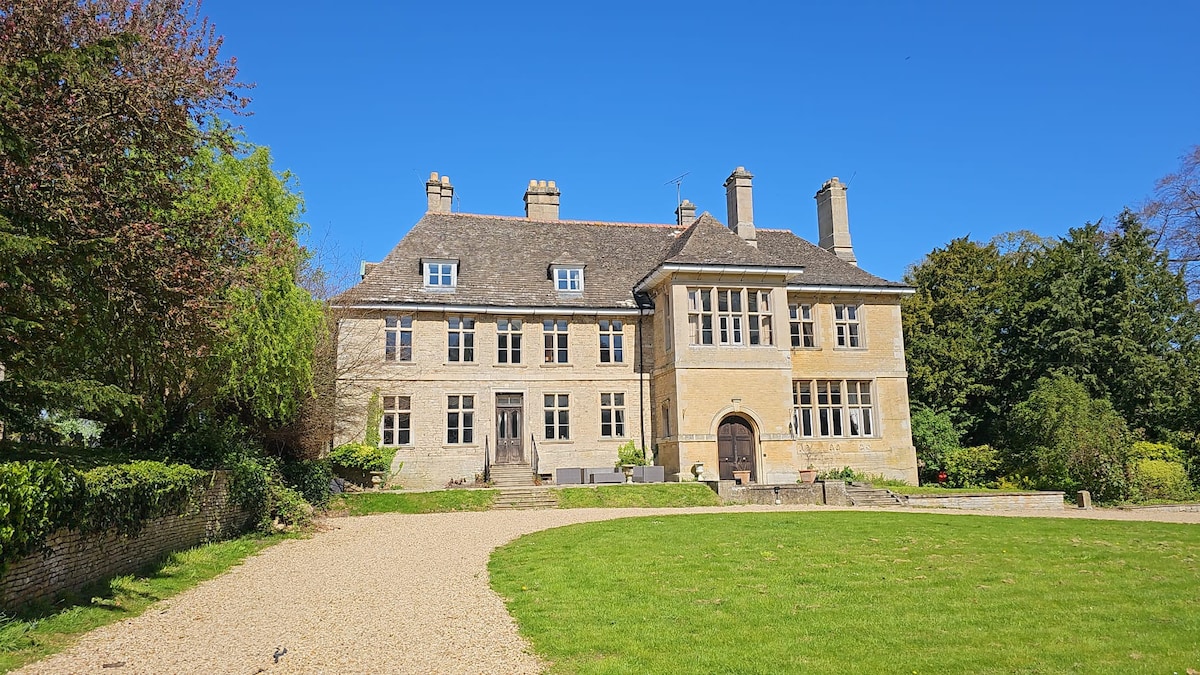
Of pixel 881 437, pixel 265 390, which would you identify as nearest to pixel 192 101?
pixel 265 390

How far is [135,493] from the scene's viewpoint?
36.3 feet

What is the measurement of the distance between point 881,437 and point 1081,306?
336 inches

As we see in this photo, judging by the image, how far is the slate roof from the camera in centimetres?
2686

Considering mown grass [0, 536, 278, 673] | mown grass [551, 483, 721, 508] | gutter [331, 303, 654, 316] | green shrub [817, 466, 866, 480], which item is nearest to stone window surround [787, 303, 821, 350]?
green shrub [817, 466, 866, 480]

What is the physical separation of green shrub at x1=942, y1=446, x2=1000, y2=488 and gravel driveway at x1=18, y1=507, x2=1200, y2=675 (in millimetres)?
19770

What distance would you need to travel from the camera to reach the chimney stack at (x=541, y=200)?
32.1 m

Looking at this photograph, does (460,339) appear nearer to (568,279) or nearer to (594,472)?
(568,279)

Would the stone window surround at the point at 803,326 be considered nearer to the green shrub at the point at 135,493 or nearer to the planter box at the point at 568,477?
the planter box at the point at 568,477

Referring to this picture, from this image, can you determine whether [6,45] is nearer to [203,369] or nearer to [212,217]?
[212,217]

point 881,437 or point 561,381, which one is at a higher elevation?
point 561,381

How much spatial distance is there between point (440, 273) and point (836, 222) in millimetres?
14700

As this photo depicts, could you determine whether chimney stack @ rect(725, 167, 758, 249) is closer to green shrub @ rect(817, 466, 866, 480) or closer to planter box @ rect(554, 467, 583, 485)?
green shrub @ rect(817, 466, 866, 480)

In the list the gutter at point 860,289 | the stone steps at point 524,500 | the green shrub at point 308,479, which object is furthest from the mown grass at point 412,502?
the gutter at point 860,289

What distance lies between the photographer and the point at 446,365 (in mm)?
26922
